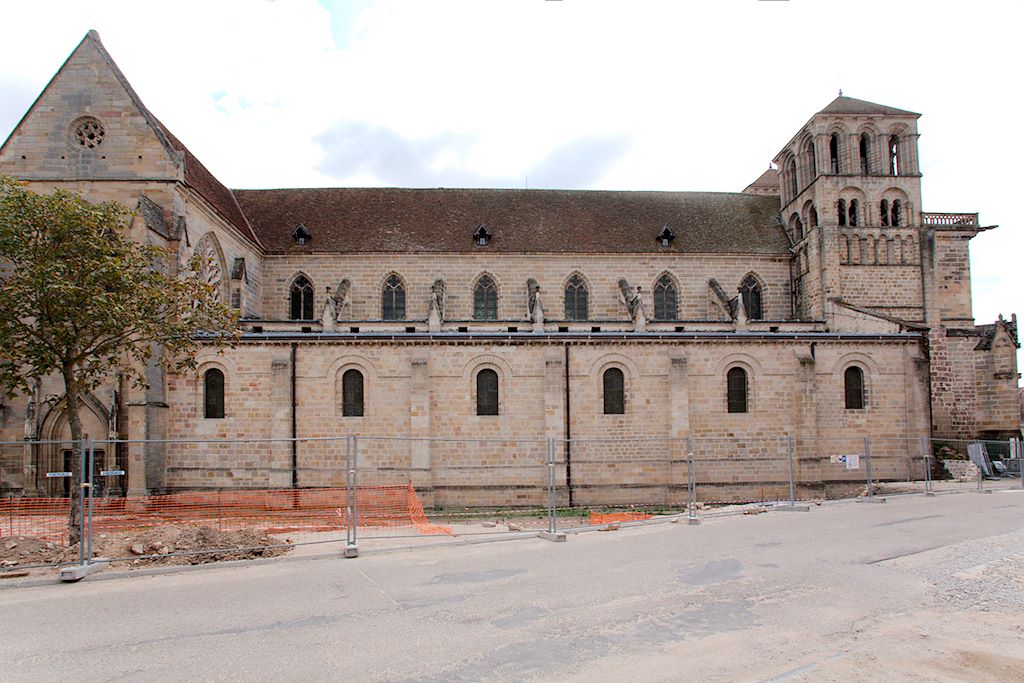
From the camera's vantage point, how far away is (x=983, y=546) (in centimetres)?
1291

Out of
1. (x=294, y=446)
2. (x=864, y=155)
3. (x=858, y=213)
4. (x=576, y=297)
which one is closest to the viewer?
(x=294, y=446)

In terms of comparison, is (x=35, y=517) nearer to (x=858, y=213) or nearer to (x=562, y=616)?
(x=562, y=616)

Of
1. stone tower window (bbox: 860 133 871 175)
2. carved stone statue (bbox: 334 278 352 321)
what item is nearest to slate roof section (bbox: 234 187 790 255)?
carved stone statue (bbox: 334 278 352 321)

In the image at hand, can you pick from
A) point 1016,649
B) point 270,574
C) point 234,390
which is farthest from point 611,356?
point 1016,649

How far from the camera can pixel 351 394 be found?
24516 millimetres

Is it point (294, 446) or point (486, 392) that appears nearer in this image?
point (294, 446)

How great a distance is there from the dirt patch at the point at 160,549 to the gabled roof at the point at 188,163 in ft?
49.9

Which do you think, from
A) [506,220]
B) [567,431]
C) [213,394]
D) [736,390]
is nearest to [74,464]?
[213,394]

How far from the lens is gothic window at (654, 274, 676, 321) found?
3256 centimetres

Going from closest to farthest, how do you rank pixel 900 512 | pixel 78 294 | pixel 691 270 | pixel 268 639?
pixel 268 639, pixel 78 294, pixel 900 512, pixel 691 270

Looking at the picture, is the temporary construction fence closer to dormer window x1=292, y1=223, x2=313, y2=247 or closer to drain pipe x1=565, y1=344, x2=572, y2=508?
drain pipe x1=565, y1=344, x2=572, y2=508

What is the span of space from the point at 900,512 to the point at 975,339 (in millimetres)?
19975

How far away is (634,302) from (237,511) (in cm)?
1707

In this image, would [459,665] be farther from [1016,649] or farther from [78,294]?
[78,294]
